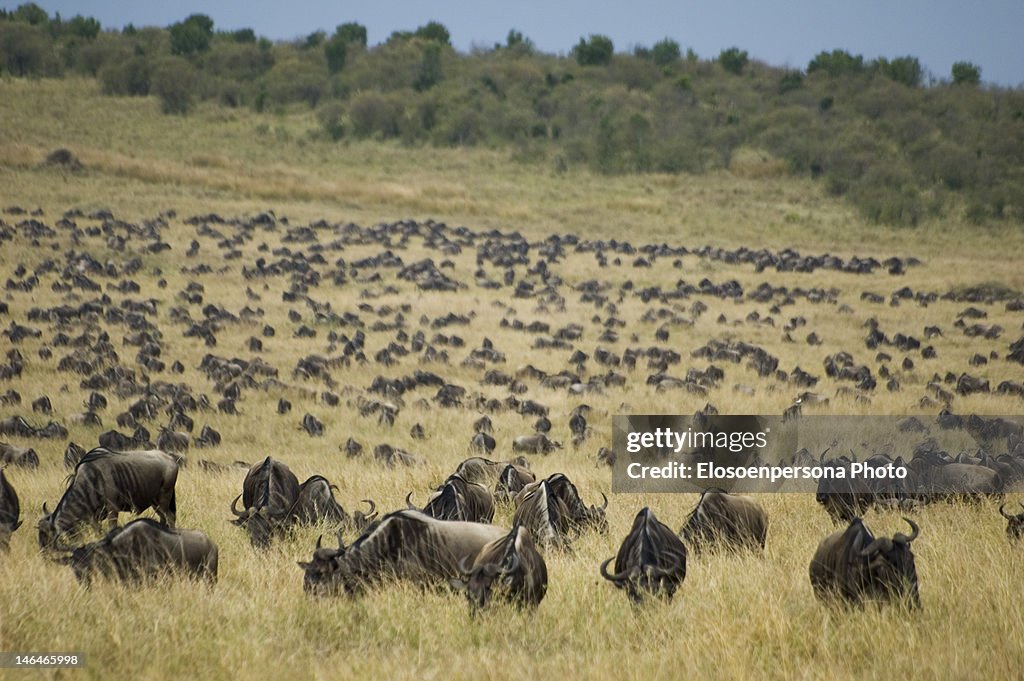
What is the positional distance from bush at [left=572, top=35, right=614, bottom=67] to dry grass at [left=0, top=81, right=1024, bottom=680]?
59286 millimetres

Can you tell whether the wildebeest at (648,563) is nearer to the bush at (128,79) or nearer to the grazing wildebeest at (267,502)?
the grazing wildebeest at (267,502)

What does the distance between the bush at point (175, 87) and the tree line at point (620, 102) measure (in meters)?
0.17

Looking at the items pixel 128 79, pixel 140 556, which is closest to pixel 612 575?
pixel 140 556

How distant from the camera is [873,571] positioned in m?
6.06

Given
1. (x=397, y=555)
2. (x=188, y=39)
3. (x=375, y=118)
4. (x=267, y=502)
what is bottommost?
(x=267, y=502)

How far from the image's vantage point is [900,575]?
601 cm

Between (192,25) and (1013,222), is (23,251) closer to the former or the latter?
(1013,222)

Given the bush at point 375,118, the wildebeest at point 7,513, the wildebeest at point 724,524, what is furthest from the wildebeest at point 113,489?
the bush at point 375,118

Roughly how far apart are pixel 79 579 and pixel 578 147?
6419 cm

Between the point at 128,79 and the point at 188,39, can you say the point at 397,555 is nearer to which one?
the point at 128,79

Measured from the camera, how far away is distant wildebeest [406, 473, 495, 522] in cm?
813

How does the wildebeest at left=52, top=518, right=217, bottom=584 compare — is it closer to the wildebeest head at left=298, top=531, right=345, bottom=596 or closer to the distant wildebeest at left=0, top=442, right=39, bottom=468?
the wildebeest head at left=298, top=531, right=345, bottom=596

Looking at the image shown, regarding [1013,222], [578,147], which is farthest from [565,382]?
[578,147]
